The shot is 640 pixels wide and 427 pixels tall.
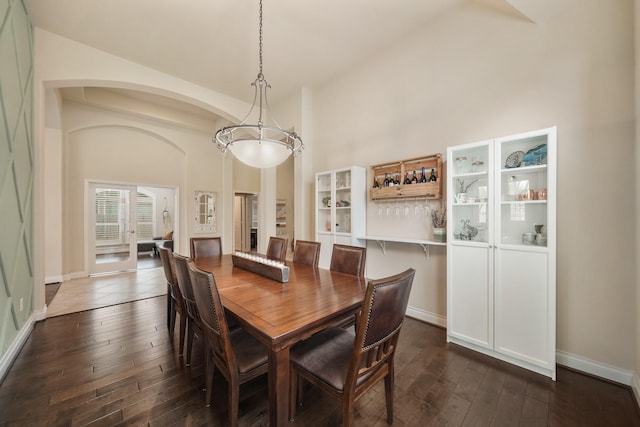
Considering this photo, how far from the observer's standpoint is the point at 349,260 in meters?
2.50

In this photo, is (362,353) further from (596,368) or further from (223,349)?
(596,368)

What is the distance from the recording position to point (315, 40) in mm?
3250

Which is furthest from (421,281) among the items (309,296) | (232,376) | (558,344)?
(232,376)

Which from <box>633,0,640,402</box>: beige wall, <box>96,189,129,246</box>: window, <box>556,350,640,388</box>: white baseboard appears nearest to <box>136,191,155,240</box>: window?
<box>96,189,129,246</box>: window

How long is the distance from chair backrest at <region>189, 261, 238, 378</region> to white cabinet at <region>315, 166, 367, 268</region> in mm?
2271

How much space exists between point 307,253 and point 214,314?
5.31 ft

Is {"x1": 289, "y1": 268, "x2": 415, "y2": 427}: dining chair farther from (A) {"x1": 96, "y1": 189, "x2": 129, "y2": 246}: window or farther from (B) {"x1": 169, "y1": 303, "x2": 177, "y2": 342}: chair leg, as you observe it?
(A) {"x1": 96, "y1": 189, "x2": 129, "y2": 246}: window

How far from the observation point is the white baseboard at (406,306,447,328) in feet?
9.41

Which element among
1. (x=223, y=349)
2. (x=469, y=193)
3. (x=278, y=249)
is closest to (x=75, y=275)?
(x=278, y=249)

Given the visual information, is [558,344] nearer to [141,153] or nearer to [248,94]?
[248,94]

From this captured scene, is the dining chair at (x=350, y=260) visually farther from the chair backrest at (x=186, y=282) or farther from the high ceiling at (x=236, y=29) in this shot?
the high ceiling at (x=236, y=29)

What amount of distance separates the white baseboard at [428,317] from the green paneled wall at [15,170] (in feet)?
12.7

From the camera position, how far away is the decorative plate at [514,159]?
89.6 inches

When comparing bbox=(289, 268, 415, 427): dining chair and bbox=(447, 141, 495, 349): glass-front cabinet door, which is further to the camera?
bbox=(447, 141, 495, 349): glass-front cabinet door
